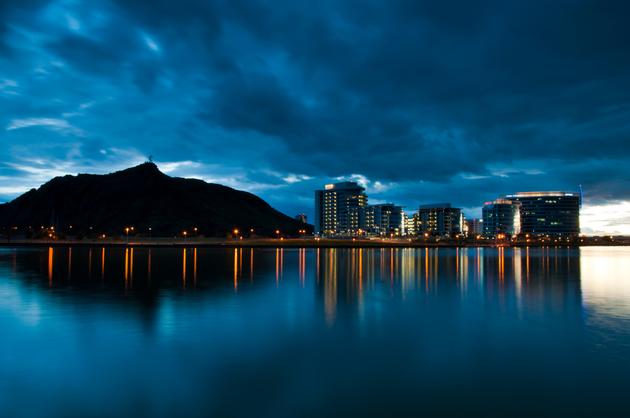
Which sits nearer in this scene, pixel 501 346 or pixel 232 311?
pixel 501 346

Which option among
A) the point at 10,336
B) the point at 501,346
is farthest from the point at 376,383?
the point at 10,336

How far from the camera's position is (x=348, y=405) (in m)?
11.8

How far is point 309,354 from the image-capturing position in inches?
661

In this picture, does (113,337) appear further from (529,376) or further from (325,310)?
(529,376)

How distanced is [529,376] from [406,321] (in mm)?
9443

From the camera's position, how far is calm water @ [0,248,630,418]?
1198cm

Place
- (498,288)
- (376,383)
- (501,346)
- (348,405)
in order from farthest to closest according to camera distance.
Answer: (498,288) < (501,346) < (376,383) < (348,405)

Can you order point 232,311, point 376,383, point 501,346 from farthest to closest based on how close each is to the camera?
point 232,311
point 501,346
point 376,383

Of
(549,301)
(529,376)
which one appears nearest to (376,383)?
(529,376)

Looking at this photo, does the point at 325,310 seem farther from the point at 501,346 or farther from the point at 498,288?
the point at 498,288

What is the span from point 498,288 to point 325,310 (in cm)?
1939

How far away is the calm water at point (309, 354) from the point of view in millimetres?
11984

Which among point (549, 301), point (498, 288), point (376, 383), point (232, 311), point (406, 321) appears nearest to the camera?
point (376, 383)

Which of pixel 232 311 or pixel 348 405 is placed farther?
pixel 232 311
